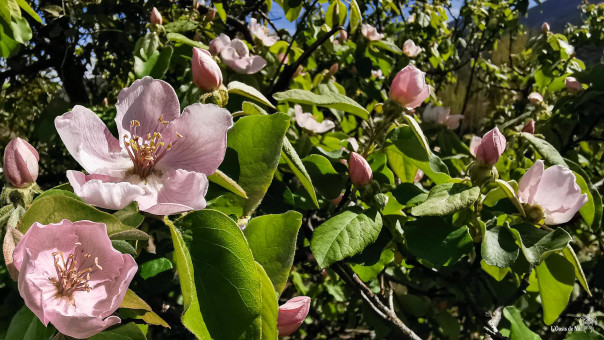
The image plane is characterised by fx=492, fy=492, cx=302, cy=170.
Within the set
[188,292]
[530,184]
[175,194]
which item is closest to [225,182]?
[175,194]

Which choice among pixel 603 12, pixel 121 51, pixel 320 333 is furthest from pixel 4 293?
pixel 603 12

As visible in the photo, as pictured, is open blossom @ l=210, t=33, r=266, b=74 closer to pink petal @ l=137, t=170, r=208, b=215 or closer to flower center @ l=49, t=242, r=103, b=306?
pink petal @ l=137, t=170, r=208, b=215

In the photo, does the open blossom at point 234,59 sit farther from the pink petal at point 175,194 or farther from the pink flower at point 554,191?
the pink flower at point 554,191

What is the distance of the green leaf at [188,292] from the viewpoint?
0.54 m

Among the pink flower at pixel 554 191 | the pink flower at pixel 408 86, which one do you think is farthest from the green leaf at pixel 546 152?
the pink flower at pixel 408 86

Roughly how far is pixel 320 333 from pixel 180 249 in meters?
2.48

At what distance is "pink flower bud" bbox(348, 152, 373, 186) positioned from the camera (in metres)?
0.94

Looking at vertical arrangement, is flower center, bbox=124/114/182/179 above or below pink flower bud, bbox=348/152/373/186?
above

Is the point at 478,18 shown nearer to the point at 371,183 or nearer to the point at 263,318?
the point at 371,183

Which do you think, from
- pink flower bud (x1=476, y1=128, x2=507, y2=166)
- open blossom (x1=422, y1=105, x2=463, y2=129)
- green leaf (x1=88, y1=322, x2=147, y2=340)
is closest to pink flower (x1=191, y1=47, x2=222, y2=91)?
green leaf (x1=88, y1=322, x2=147, y2=340)

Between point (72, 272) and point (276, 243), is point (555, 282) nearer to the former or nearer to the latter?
point (276, 243)

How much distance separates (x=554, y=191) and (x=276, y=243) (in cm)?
56

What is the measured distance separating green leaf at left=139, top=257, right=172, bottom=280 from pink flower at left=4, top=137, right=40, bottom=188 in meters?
0.27

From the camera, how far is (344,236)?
0.83 metres
